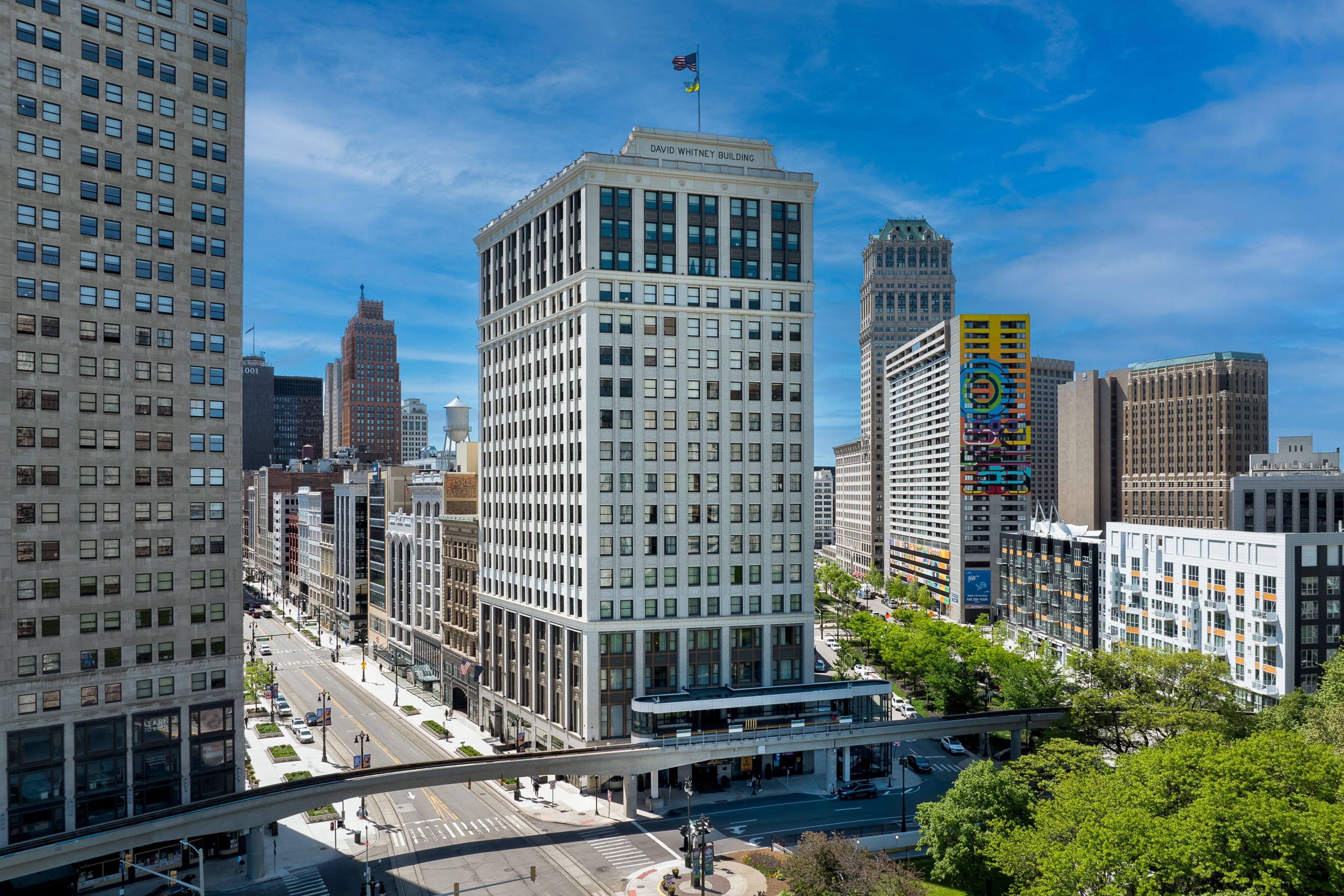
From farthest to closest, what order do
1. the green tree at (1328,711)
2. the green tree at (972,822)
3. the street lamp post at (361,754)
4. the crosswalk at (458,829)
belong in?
the street lamp post at (361,754) < the crosswalk at (458,829) < the green tree at (1328,711) < the green tree at (972,822)

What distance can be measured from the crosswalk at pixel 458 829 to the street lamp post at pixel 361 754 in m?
4.75

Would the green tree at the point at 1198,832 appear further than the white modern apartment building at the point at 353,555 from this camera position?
No

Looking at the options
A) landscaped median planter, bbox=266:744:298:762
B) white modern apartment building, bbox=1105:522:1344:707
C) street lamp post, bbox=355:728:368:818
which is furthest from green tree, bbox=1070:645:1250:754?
landscaped median planter, bbox=266:744:298:762

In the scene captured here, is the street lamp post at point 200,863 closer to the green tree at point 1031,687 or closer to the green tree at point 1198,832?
the green tree at point 1198,832

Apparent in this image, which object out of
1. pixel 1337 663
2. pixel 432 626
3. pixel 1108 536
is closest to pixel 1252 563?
pixel 1337 663

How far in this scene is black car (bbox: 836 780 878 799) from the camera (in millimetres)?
90250

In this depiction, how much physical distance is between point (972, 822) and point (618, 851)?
1138 inches

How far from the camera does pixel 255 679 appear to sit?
122188 mm

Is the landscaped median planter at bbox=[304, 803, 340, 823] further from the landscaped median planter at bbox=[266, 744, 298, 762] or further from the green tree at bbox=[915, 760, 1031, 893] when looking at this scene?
the green tree at bbox=[915, 760, 1031, 893]

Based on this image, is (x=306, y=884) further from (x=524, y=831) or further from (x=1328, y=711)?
(x=1328, y=711)

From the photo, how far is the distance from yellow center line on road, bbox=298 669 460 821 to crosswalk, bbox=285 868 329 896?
583 inches

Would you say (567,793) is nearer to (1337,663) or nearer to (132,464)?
(132,464)

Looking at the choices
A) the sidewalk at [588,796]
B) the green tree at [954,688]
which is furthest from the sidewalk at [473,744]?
the green tree at [954,688]

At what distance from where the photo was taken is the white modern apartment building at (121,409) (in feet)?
235
